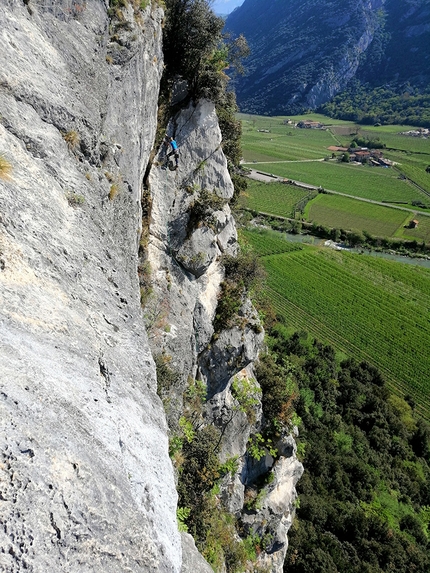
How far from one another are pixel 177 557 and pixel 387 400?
4251 cm

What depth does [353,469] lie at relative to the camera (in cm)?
3347

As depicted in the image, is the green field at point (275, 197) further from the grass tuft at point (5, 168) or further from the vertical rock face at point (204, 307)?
the grass tuft at point (5, 168)

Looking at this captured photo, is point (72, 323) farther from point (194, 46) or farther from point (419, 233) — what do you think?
point (419, 233)

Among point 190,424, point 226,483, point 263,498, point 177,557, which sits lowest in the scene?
point 263,498

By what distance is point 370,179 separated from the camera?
488ft

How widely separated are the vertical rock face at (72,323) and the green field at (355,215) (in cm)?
9840

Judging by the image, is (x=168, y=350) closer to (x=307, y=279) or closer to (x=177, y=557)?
(x=177, y=557)

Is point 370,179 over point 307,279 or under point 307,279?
over

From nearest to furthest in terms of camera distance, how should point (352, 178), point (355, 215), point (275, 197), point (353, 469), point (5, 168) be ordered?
point (5, 168), point (353, 469), point (355, 215), point (275, 197), point (352, 178)

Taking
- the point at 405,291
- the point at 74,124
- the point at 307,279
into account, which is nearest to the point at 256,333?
the point at 74,124

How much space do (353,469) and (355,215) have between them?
91.7 m

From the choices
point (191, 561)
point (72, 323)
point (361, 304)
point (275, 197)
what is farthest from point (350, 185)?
point (72, 323)

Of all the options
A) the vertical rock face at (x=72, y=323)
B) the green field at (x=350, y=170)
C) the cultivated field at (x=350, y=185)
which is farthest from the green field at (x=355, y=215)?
the vertical rock face at (x=72, y=323)

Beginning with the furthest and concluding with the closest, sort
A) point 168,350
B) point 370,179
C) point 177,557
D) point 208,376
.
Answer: point 370,179
point 208,376
point 168,350
point 177,557
